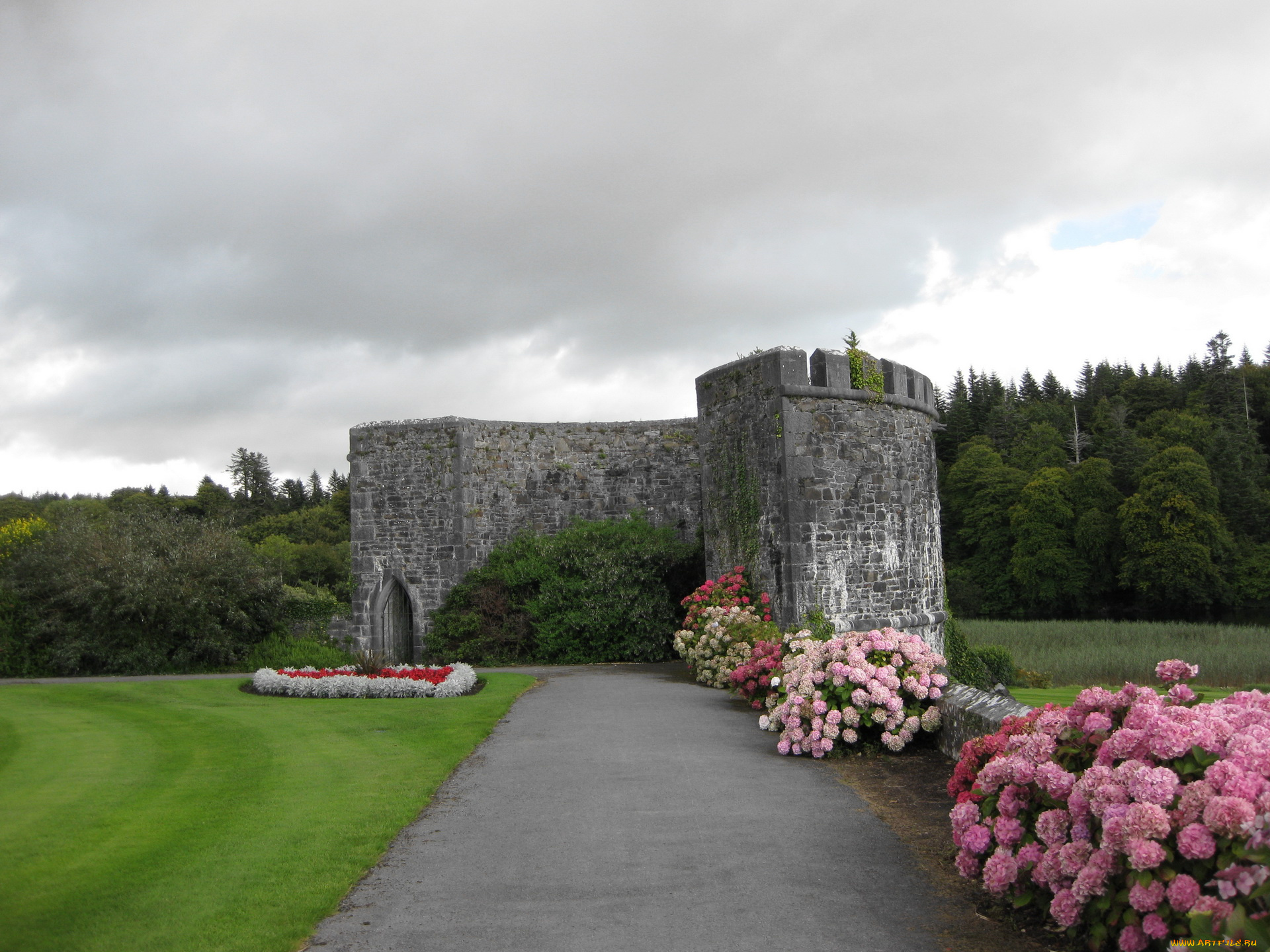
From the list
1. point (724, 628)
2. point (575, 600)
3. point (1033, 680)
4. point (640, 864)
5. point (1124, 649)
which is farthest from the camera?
point (1124, 649)

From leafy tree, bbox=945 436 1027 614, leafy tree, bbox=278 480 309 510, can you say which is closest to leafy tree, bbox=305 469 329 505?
leafy tree, bbox=278 480 309 510

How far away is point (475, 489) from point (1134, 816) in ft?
55.6

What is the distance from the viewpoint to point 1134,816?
3578 millimetres

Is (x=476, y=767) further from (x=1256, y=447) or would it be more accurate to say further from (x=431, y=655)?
(x=1256, y=447)

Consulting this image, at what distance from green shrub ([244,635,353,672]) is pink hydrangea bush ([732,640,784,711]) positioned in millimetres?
9779

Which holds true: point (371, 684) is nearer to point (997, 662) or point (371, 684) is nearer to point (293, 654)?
point (293, 654)

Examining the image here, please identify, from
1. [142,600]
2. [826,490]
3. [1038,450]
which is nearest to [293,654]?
[142,600]

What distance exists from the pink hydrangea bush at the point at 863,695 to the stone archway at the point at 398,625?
1260cm

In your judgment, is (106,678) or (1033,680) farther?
(1033,680)

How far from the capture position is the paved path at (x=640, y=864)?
439 centimetres

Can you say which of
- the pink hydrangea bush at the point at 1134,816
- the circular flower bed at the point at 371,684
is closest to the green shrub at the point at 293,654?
the circular flower bed at the point at 371,684

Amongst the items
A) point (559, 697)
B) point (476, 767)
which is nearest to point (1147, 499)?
point (559, 697)

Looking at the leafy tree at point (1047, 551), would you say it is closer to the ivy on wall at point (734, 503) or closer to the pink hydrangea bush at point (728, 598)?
the ivy on wall at point (734, 503)

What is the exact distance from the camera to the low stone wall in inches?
273
